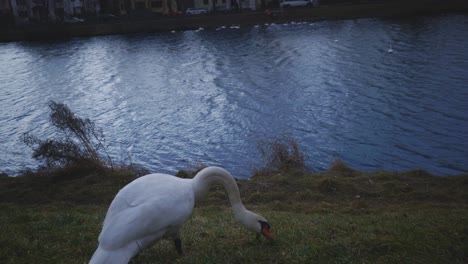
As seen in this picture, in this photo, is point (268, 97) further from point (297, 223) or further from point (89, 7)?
point (89, 7)

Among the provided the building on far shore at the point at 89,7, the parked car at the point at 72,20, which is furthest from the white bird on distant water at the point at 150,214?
the building on far shore at the point at 89,7

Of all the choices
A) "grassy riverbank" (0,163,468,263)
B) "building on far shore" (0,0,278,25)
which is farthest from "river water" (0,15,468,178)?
"building on far shore" (0,0,278,25)

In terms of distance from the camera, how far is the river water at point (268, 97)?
25875mm

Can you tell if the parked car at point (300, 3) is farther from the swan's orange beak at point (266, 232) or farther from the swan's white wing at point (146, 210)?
the swan's white wing at point (146, 210)

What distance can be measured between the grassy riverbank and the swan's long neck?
56 cm

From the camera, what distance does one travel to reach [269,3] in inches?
4151

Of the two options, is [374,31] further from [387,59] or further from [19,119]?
[19,119]

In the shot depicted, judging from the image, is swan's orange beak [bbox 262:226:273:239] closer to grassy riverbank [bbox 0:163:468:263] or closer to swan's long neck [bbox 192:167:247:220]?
grassy riverbank [bbox 0:163:468:263]

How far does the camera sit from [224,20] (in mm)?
91250

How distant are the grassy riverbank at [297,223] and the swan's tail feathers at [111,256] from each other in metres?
1.07

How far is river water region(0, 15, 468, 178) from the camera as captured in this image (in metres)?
25.9

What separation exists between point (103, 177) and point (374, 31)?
53297 millimetres

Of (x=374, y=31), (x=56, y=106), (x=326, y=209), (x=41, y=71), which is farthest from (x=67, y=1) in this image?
(x=326, y=209)

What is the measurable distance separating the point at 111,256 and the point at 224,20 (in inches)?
3451
